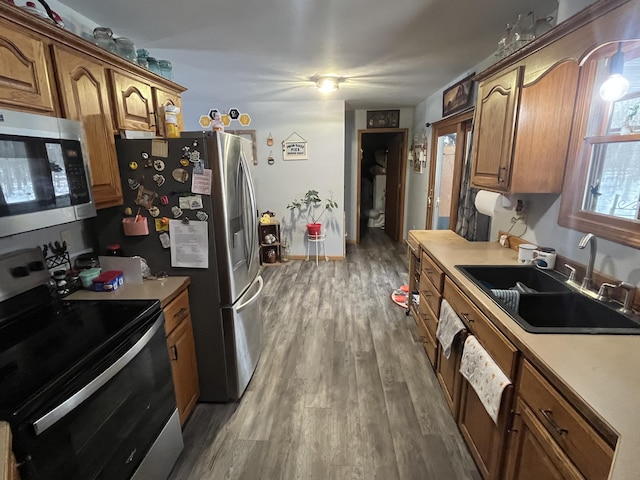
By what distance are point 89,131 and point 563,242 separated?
2544 mm

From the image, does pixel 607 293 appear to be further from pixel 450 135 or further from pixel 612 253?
pixel 450 135

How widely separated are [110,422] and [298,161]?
403 centimetres

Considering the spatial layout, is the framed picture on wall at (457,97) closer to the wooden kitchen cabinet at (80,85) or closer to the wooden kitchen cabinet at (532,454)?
the wooden kitchen cabinet at (80,85)

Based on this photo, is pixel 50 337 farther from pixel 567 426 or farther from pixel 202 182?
pixel 567 426

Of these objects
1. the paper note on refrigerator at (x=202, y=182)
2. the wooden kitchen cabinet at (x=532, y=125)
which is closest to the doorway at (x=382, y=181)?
the wooden kitchen cabinet at (x=532, y=125)

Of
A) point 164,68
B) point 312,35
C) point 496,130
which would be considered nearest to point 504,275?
point 496,130

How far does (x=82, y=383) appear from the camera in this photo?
1.01 m

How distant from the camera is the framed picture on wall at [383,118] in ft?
17.8

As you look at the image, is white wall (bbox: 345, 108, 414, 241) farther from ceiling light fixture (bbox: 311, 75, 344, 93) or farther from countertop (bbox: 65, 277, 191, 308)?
countertop (bbox: 65, 277, 191, 308)

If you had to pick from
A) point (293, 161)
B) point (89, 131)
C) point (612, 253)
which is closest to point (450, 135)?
point (293, 161)

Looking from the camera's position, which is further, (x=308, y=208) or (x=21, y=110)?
(x=308, y=208)

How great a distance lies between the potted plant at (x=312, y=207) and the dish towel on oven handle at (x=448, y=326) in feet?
9.83

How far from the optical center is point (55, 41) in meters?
1.26

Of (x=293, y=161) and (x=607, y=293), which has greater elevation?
(x=293, y=161)
